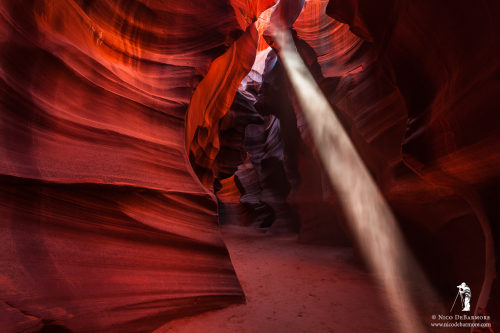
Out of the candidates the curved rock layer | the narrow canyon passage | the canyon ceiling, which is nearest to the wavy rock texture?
the canyon ceiling

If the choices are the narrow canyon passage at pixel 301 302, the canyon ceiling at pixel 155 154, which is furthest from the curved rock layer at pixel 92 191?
the narrow canyon passage at pixel 301 302

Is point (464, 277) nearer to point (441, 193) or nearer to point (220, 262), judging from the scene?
point (441, 193)

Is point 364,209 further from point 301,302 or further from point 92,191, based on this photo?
point 92,191

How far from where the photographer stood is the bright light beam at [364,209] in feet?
15.0

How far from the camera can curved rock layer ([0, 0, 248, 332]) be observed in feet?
8.19

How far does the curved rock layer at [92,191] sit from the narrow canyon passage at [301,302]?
37 centimetres

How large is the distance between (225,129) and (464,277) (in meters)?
13.0

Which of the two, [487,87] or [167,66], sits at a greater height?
[167,66]

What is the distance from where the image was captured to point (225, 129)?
50.1 ft

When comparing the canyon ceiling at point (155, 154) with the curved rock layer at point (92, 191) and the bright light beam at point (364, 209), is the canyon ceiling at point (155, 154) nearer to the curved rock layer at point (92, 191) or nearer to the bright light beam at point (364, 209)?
the curved rock layer at point (92, 191)

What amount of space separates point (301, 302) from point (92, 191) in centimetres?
344

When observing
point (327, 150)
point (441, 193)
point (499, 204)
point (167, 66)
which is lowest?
point (499, 204)

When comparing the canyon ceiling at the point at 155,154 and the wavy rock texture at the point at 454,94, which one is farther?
the canyon ceiling at the point at 155,154

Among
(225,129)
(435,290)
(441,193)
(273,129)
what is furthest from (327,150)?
(273,129)
